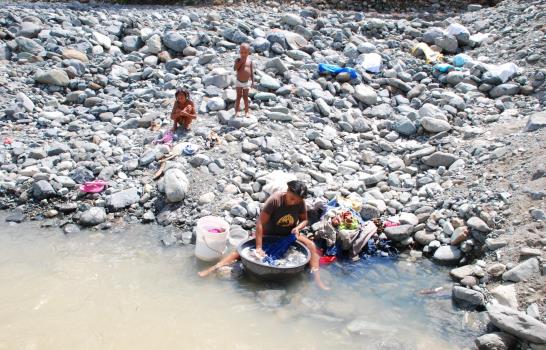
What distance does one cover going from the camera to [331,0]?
14266 mm

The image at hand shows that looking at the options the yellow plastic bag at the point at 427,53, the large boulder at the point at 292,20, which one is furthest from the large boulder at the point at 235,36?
the yellow plastic bag at the point at 427,53

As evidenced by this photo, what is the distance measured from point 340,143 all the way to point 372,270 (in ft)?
8.13

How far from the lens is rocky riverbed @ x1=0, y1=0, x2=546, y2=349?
19.7 ft

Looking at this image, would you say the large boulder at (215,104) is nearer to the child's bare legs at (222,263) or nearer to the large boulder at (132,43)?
the large boulder at (132,43)

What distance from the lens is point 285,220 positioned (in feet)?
19.0

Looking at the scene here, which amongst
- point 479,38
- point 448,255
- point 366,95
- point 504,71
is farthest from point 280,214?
point 479,38

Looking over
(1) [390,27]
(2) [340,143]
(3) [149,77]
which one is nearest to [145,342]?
(2) [340,143]

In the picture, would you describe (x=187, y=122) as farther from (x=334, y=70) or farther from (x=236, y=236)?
(x=334, y=70)

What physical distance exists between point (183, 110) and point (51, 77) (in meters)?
2.90

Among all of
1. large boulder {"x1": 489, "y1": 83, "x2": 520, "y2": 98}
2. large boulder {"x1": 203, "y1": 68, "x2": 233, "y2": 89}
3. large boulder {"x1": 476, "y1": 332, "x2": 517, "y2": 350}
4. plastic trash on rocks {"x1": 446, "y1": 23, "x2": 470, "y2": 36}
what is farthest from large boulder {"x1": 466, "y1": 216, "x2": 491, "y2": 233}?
plastic trash on rocks {"x1": 446, "y1": 23, "x2": 470, "y2": 36}

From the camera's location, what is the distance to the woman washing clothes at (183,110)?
295 inches

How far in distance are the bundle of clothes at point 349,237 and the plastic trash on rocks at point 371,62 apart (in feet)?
13.4

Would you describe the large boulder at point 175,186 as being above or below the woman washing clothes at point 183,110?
below

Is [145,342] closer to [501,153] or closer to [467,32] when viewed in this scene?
[501,153]
